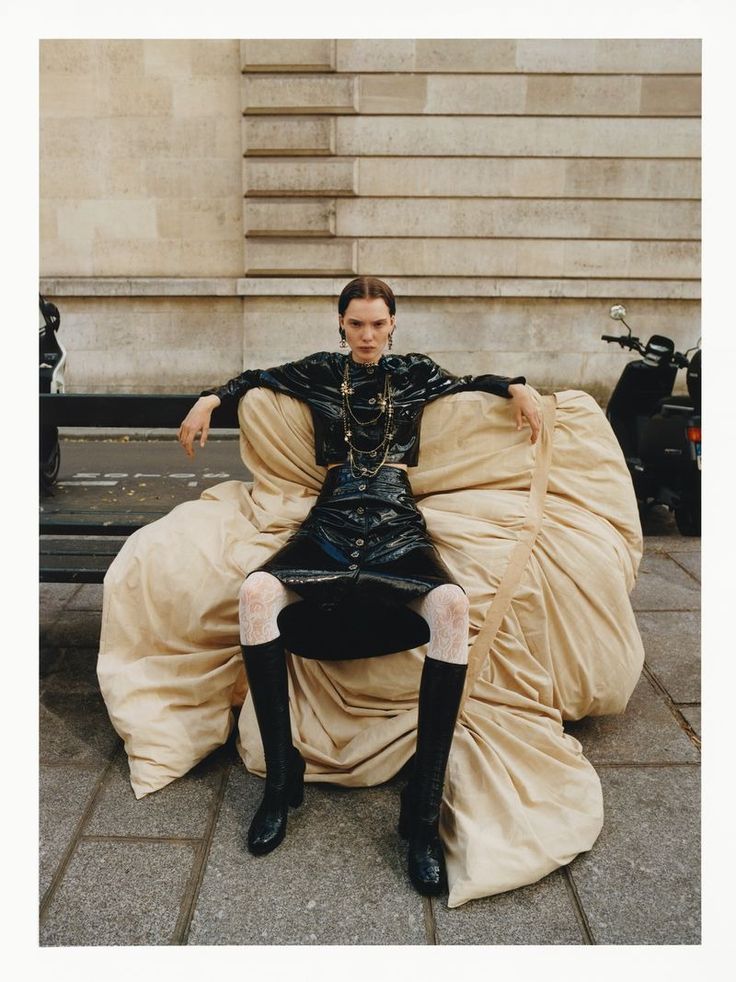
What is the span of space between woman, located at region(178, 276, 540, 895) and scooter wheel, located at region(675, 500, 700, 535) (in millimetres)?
2947

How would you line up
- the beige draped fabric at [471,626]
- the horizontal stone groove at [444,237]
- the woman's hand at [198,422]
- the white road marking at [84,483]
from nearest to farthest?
the beige draped fabric at [471,626] < the woman's hand at [198,422] < the white road marking at [84,483] < the horizontal stone groove at [444,237]

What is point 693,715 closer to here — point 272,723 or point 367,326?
point 272,723

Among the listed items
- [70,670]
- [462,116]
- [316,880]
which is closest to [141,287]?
[462,116]

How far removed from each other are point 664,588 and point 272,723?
2.84 meters

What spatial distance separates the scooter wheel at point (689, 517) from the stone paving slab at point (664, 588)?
2.33 feet

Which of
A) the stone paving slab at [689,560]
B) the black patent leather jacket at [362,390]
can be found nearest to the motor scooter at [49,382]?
the black patent leather jacket at [362,390]

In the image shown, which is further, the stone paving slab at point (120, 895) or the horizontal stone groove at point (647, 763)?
the horizontal stone groove at point (647, 763)

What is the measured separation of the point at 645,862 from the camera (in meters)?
2.17

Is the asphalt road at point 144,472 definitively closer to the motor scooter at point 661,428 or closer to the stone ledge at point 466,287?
the motor scooter at point 661,428

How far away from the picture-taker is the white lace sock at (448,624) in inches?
88.0

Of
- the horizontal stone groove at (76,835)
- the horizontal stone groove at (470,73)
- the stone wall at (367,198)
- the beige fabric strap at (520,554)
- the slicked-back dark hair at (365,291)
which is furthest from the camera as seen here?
the stone wall at (367,198)

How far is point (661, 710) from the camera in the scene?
3002 millimetres
